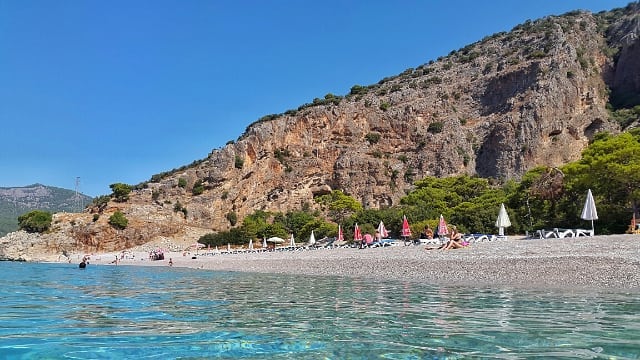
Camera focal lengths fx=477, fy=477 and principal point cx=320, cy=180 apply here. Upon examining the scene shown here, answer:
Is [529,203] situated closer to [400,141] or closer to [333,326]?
[333,326]

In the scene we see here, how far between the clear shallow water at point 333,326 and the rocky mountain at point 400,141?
2751 inches

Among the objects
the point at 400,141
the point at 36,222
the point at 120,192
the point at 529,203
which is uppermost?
the point at 400,141

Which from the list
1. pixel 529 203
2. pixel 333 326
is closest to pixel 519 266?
pixel 333 326

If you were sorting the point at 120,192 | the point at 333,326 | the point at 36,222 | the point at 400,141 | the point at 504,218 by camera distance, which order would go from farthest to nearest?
the point at 400,141
the point at 120,192
the point at 36,222
the point at 504,218
the point at 333,326

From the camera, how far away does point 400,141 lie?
313ft

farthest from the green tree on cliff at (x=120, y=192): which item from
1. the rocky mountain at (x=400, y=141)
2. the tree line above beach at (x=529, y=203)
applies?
the tree line above beach at (x=529, y=203)

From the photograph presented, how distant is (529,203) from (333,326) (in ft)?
141

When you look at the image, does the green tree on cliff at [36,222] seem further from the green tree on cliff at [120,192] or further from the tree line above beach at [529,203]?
the tree line above beach at [529,203]

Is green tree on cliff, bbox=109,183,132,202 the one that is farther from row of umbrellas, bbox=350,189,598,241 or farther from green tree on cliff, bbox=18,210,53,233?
row of umbrellas, bbox=350,189,598,241

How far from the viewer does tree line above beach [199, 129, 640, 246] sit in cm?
3503

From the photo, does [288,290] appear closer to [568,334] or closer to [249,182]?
[568,334]

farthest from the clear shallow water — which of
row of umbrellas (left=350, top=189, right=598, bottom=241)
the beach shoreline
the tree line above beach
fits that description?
the tree line above beach

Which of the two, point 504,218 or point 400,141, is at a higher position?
point 400,141

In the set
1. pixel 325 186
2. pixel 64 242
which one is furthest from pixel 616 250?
pixel 64 242
